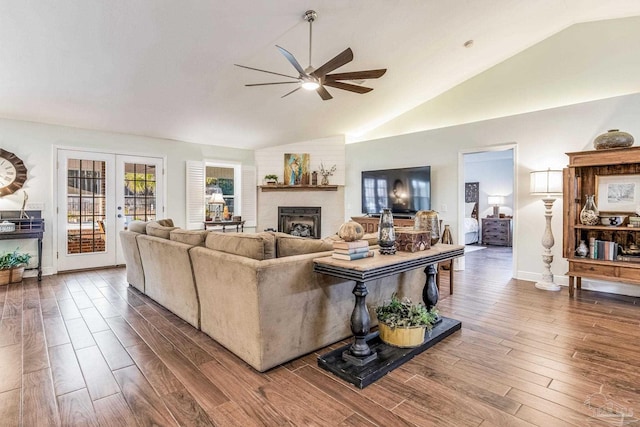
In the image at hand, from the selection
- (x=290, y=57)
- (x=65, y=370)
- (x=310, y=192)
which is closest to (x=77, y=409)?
(x=65, y=370)

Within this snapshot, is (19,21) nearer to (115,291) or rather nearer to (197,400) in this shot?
(115,291)

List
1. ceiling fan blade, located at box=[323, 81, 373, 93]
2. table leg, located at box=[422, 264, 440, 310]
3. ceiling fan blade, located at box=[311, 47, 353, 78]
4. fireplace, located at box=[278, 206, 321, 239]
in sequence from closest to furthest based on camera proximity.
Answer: table leg, located at box=[422, 264, 440, 310], ceiling fan blade, located at box=[311, 47, 353, 78], ceiling fan blade, located at box=[323, 81, 373, 93], fireplace, located at box=[278, 206, 321, 239]

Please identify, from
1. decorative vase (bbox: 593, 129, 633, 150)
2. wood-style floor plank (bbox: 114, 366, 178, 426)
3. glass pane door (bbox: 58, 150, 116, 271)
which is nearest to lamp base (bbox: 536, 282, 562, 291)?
decorative vase (bbox: 593, 129, 633, 150)

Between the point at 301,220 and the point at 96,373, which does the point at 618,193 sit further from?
the point at 96,373

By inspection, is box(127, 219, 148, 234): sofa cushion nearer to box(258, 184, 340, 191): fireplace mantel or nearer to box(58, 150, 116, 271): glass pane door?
box(58, 150, 116, 271): glass pane door

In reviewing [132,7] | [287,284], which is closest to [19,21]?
[132,7]

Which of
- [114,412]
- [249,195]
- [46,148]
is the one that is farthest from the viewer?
[249,195]

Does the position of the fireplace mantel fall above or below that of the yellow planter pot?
above

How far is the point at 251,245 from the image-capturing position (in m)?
2.39

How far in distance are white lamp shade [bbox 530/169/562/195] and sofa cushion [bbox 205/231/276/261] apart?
395cm

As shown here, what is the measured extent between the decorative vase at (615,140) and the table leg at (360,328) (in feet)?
12.3

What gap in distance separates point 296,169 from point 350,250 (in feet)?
17.7

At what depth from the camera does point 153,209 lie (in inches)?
246

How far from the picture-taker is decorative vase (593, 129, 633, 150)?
3.81m
